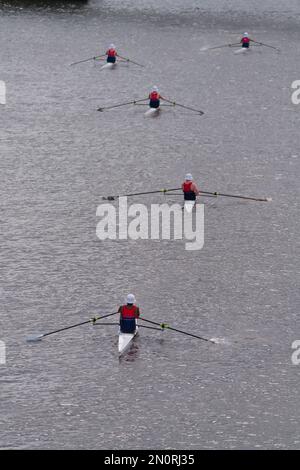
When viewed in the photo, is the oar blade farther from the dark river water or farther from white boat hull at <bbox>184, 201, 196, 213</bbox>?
white boat hull at <bbox>184, 201, 196, 213</bbox>

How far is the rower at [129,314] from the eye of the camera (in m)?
65.1

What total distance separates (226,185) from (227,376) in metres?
31.8

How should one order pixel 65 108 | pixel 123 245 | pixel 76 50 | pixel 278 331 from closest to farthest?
pixel 278 331 → pixel 123 245 → pixel 65 108 → pixel 76 50

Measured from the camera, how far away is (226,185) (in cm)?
9138

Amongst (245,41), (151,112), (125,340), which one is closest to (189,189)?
(125,340)

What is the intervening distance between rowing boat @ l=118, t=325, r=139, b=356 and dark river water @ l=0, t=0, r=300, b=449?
0.53m

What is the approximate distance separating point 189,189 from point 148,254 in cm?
985

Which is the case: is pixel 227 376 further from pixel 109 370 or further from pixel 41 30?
pixel 41 30

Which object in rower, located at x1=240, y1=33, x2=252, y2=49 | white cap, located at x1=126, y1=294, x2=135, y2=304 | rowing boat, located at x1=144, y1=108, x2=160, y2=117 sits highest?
rower, located at x1=240, y1=33, x2=252, y2=49

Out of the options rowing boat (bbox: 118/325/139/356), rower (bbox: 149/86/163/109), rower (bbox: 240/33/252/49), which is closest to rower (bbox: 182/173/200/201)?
rowing boat (bbox: 118/325/139/356)

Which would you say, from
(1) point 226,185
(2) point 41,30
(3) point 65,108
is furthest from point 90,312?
(2) point 41,30

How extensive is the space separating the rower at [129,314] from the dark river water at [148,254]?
1176 mm

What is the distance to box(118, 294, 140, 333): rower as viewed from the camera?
65.1m

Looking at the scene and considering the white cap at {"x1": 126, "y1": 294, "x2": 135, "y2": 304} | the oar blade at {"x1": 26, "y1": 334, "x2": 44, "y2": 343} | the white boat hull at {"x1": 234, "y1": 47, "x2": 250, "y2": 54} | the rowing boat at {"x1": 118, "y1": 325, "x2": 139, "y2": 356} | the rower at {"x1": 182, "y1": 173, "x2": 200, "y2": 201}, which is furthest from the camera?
the white boat hull at {"x1": 234, "y1": 47, "x2": 250, "y2": 54}
